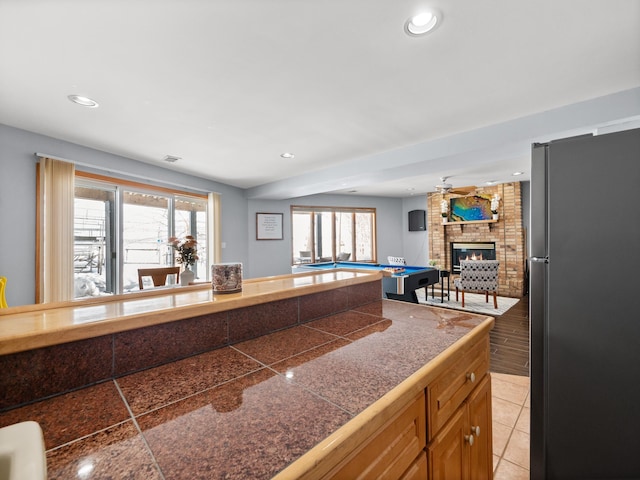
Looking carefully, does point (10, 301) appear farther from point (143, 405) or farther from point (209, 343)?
point (143, 405)

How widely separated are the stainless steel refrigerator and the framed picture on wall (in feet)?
17.3

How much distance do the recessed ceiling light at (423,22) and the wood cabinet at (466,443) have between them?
1.74m

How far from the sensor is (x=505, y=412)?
213 cm

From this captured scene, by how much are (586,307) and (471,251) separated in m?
6.24

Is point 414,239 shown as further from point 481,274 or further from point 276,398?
point 276,398

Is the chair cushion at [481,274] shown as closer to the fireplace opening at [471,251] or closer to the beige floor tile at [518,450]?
the fireplace opening at [471,251]

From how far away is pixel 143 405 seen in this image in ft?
2.25

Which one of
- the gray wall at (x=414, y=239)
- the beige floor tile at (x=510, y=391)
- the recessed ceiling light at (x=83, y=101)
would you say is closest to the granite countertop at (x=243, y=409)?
the beige floor tile at (x=510, y=391)

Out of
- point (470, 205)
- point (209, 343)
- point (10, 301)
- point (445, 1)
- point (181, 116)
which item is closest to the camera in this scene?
point (209, 343)

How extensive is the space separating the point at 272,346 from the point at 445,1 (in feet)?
5.66

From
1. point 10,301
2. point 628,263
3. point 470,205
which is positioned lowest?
point 10,301

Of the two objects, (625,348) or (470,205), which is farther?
(470,205)

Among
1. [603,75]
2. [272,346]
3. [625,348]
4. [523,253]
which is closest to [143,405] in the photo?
[272,346]

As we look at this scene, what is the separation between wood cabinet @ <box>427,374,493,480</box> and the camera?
91 centimetres
